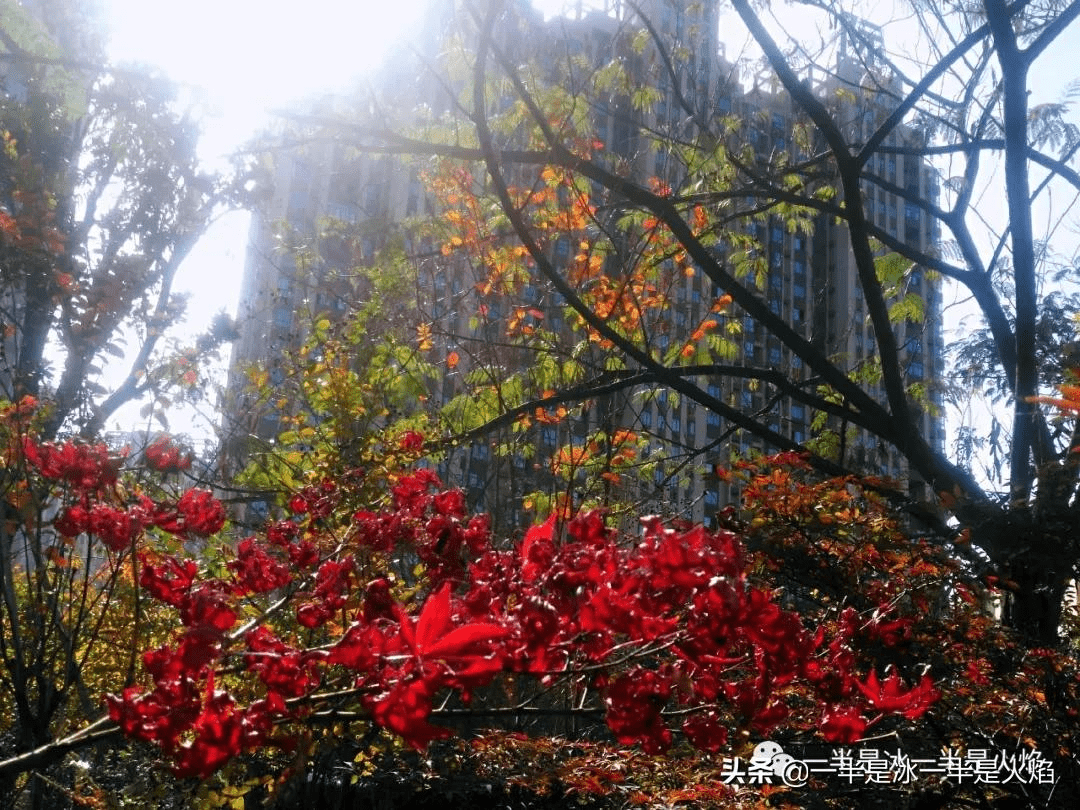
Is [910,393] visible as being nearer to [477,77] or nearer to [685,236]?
[685,236]

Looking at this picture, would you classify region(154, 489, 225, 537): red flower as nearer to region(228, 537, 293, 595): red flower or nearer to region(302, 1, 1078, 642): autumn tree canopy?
region(228, 537, 293, 595): red flower

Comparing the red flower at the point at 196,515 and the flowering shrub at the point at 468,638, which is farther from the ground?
the red flower at the point at 196,515

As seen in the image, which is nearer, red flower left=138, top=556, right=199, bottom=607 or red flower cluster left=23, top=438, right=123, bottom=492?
red flower left=138, top=556, right=199, bottom=607

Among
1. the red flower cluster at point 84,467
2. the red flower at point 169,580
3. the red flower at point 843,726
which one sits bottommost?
the red flower at point 843,726

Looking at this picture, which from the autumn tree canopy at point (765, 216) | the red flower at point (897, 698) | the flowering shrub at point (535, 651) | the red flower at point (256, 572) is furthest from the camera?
the autumn tree canopy at point (765, 216)

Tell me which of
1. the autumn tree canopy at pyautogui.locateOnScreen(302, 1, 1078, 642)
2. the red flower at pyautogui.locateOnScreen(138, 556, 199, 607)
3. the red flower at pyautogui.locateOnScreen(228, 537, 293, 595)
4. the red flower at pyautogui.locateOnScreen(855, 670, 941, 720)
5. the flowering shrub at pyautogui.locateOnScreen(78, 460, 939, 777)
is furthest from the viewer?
the autumn tree canopy at pyautogui.locateOnScreen(302, 1, 1078, 642)

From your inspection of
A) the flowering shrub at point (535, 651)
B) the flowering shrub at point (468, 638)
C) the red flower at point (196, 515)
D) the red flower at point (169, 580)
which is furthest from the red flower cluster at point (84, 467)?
the flowering shrub at point (535, 651)

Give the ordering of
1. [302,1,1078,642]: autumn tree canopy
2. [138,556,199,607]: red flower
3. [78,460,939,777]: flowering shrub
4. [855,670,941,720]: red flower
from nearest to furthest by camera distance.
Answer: [78,460,939,777]: flowering shrub → [855,670,941,720]: red flower → [138,556,199,607]: red flower → [302,1,1078,642]: autumn tree canopy

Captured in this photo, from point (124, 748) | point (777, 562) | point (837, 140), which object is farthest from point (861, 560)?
point (124, 748)

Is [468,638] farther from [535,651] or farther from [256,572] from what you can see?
[256,572]

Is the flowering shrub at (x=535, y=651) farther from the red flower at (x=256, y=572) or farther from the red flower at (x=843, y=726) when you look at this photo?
the red flower at (x=256, y=572)

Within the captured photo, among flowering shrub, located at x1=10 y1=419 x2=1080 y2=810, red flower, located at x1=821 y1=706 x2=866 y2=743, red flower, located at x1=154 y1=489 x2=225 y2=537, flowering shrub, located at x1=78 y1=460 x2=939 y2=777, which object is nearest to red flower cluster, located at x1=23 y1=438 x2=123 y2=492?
flowering shrub, located at x1=10 y1=419 x2=1080 y2=810

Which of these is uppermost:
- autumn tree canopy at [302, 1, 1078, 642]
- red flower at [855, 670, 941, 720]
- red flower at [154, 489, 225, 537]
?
autumn tree canopy at [302, 1, 1078, 642]

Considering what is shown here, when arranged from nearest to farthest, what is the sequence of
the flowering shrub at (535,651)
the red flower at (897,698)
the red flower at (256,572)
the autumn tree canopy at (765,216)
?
the flowering shrub at (535,651) < the red flower at (897,698) < the red flower at (256,572) < the autumn tree canopy at (765,216)
